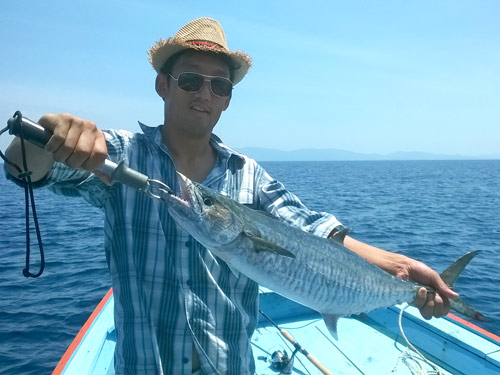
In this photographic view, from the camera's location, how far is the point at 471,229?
18.3 m

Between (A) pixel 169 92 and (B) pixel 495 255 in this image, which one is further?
(B) pixel 495 255

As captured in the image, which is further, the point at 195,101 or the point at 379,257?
the point at 379,257

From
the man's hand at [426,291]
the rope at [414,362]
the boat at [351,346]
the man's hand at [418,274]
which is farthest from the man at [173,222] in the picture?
the rope at [414,362]

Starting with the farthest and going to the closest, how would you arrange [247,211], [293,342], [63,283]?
1. [63,283]
2. [293,342]
3. [247,211]

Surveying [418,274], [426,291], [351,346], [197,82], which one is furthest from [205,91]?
[351,346]

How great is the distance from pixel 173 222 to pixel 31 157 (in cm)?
86

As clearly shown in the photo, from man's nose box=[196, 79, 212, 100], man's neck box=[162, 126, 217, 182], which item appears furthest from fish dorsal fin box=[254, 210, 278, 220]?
man's nose box=[196, 79, 212, 100]

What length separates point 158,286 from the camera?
7.57 feet

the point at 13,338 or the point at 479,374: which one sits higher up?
the point at 479,374

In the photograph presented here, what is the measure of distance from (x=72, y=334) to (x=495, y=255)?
13.2 meters

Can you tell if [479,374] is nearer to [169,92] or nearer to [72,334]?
[169,92]

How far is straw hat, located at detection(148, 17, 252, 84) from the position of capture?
2.56 meters

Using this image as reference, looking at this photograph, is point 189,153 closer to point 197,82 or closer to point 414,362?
point 197,82

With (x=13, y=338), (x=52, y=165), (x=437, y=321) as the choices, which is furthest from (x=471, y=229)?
(x=52, y=165)
